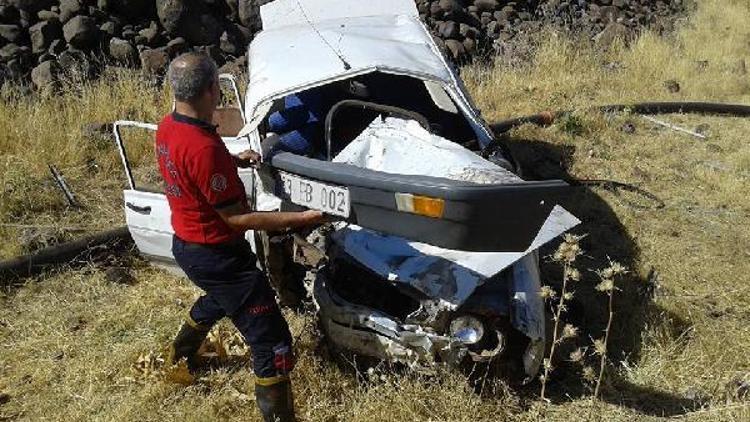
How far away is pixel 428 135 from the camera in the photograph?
4.58 meters

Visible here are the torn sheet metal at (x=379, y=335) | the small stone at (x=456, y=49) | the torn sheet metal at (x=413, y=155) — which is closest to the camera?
the torn sheet metal at (x=379, y=335)

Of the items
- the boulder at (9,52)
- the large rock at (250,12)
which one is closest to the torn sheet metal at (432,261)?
the boulder at (9,52)

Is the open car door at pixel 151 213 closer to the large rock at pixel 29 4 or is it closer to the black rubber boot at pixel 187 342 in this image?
the black rubber boot at pixel 187 342

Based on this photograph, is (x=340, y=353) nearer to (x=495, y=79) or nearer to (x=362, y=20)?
(x=362, y=20)


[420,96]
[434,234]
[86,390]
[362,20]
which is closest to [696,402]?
[434,234]

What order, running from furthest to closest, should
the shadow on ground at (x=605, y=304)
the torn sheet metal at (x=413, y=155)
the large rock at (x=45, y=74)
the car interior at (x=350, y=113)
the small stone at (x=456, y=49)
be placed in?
the small stone at (x=456, y=49), the large rock at (x=45, y=74), the car interior at (x=350, y=113), the shadow on ground at (x=605, y=304), the torn sheet metal at (x=413, y=155)

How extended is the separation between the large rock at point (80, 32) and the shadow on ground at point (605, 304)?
19.8 feet

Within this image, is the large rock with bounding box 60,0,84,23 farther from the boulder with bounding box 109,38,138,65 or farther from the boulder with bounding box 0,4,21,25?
the boulder with bounding box 109,38,138,65

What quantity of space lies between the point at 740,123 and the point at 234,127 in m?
6.23

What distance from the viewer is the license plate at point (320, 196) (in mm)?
3510

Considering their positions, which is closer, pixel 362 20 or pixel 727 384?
pixel 727 384

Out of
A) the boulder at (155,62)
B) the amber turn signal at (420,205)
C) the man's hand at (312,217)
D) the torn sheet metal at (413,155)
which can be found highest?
the amber turn signal at (420,205)

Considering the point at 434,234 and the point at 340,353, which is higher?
the point at 434,234

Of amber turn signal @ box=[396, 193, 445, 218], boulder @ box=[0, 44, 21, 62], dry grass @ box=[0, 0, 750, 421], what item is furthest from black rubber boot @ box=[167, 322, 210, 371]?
boulder @ box=[0, 44, 21, 62]
